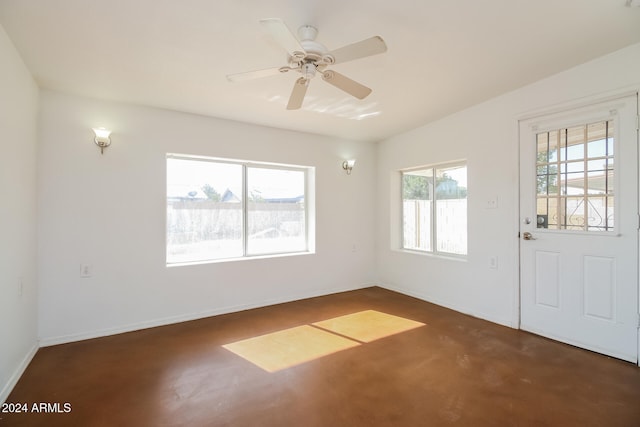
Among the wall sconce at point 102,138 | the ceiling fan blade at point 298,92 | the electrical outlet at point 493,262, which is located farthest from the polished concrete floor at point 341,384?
the ceiling fan blade at point 298,92

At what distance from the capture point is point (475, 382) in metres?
2.23

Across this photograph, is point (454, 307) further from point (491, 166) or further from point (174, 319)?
point (174, 319)

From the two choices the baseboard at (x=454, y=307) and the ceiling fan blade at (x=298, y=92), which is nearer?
the ceiling fan blade at (x=298, y=92)

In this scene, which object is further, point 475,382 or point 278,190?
point 278,190

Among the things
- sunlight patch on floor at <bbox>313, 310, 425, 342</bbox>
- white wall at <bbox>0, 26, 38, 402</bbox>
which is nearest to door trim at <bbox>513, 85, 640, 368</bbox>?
sunlight patch on floor at <bbox>313, 310, 425, 342</bbox>

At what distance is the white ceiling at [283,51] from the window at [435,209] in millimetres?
1176

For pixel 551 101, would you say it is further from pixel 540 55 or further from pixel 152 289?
pixel 152 289

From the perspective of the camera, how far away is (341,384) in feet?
7.31

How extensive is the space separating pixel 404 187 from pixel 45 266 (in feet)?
15.2

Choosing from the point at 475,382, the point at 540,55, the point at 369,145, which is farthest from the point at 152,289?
the point at 540,55

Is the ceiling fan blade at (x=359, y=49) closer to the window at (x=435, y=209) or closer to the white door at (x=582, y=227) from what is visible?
the white door at (x=582, y=227)

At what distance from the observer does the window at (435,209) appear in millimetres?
3992

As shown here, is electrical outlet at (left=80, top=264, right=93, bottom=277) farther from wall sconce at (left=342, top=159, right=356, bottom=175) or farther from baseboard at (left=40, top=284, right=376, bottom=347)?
wall sconce at (left=342, top=159, right=356, bottom=175)

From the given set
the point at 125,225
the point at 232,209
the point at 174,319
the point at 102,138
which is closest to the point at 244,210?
the point at 232,209
